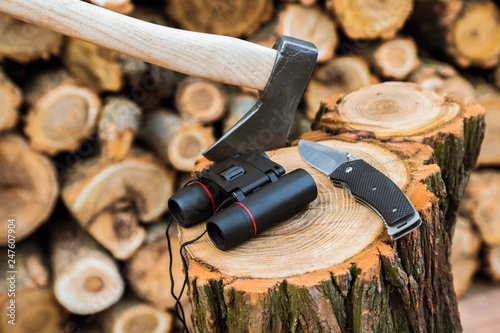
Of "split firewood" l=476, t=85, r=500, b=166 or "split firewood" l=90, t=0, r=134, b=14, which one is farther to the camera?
"split firewood" l=476, t=85, r=500, b=166

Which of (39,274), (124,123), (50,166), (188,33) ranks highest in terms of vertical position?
(188,33)

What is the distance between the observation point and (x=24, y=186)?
210 cm

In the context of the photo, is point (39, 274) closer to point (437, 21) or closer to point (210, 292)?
point (210, 292)

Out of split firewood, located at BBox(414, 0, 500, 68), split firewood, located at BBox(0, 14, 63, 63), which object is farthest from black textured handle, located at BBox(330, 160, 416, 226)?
split firewood, located at BBox(414, 0, 500, 68)

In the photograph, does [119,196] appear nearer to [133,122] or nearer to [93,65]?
[133,122]

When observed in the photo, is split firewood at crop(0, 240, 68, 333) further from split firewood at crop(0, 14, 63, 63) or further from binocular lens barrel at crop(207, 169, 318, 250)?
binocular lens barrel at crop(207, 169, 318, 250)

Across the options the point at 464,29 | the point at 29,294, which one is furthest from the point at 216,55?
the point at 464,29

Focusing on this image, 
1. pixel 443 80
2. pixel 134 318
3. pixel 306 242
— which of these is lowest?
pixel 134 318

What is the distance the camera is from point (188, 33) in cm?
145

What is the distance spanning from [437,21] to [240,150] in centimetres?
187

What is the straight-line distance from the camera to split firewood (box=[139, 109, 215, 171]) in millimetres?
2281

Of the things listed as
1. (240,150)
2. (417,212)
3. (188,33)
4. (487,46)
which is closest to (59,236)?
(240,150)

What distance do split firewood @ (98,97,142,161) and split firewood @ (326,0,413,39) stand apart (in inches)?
52.1

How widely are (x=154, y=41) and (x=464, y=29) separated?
2194 millimetres
